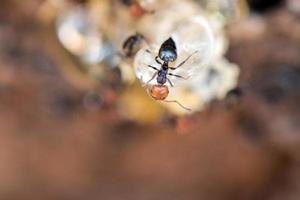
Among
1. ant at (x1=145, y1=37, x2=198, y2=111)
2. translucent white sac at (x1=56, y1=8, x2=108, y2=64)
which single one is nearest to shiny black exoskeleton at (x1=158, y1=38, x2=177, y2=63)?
ant at (x1=145, y1=37, x2=198, y2=111)

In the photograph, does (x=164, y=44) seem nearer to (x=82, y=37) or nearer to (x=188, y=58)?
(x=188, y=58)

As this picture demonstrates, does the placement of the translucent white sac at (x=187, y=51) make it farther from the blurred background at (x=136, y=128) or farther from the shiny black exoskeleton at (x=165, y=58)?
A: the blurred background at (x=136, y=128)

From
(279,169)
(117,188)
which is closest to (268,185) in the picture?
(279,169)

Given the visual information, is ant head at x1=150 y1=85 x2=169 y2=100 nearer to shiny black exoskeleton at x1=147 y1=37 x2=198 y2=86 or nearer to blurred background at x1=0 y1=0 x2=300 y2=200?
shiny black exoskeleton at x1=147 y1=37 x2=198 y2=86

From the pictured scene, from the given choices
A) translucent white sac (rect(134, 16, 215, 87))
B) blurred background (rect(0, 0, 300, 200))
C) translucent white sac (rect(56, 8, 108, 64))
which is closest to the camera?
translucent white sac (rect(134, 16, 215, 87))

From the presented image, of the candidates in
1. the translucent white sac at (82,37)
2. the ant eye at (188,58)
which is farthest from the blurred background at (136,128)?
the ant eye at (188,58)

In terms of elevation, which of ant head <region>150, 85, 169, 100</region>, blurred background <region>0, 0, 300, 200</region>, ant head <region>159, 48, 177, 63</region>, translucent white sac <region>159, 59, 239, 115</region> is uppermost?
blurred background <region>0, 0, 300, 200</region>

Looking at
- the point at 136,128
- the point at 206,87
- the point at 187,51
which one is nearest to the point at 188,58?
the point at 187,51
